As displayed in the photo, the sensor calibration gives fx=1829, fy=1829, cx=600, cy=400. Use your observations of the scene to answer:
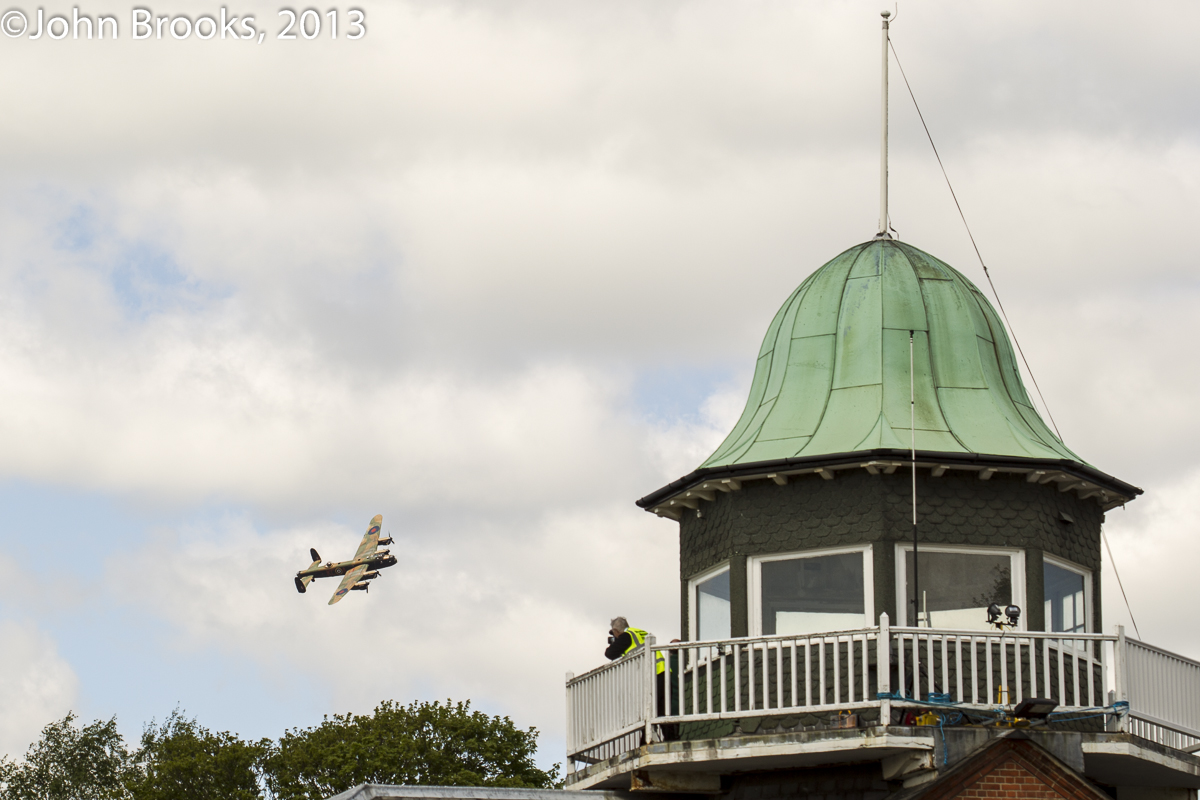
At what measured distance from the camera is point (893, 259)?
23.8 metres

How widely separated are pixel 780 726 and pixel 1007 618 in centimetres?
285

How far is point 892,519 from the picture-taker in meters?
21.6

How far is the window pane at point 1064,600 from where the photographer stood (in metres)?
22.2

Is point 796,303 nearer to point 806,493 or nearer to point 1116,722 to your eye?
point 806,493

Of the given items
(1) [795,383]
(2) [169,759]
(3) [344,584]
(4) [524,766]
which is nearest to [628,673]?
(1) [795,383]

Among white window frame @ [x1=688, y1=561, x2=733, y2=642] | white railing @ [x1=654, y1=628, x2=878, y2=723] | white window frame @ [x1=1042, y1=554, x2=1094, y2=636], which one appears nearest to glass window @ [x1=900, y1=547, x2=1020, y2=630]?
white window frame @ [x1=1042, y1=554, x2=1094, y2=636]

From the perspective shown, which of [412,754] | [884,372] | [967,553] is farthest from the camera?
[412,754]

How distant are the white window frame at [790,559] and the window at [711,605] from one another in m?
0.48

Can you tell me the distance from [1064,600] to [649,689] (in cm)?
561

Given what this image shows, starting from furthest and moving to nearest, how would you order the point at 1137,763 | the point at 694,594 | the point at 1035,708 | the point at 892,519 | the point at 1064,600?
the point at 694,594 → the point at 1064,600 → the point at 892,519 → the point at 1137,763 → the point at 1035,708

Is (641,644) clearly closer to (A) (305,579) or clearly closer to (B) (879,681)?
(B) (879,681)

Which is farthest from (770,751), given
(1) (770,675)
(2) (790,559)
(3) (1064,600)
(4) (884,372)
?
(4) (884,372)

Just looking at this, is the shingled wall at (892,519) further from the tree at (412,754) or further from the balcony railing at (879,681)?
the tree at (412,754)

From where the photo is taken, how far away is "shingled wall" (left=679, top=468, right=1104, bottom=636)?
21609mm
